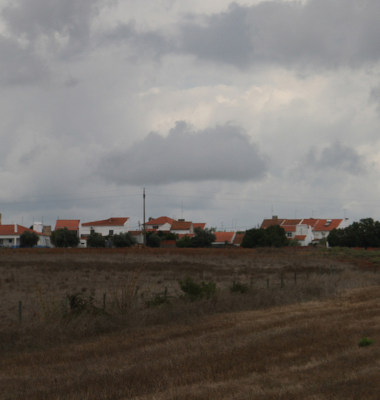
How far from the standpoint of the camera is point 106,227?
450 ft

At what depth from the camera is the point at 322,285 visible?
29.1 m

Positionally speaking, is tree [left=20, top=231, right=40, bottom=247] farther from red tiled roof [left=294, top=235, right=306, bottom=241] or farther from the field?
the field

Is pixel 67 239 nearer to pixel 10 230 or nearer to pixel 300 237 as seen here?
pixel 10 230

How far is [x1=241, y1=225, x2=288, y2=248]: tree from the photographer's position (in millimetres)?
95062

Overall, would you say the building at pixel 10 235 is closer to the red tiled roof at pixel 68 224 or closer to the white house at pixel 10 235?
the white house at pixel 10 235

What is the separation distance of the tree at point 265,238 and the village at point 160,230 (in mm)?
19318

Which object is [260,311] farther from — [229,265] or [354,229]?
[354,229]

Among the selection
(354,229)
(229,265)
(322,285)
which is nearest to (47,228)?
(354,229)

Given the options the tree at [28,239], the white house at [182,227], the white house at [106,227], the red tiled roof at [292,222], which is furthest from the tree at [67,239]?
the red tiled roof at [292,222]

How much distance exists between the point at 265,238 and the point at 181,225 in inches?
2187

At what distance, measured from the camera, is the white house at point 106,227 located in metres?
137

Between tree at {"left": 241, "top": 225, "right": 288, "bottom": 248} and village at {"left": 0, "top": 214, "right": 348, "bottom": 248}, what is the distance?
19.3 meters

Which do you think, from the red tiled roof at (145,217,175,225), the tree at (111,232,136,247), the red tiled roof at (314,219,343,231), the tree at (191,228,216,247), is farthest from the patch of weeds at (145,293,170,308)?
the red tiled roof at (145,217,175,225)

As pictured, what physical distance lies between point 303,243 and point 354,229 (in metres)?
39.9
